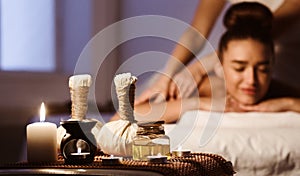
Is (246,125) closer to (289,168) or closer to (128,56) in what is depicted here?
(289,168)

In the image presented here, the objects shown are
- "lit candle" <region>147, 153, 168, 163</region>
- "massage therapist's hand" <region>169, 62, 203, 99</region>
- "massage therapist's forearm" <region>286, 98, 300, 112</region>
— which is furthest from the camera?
"massage therapist's hand" <region>169, 62, 203, 99</region>

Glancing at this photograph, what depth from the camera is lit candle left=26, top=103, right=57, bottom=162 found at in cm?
123

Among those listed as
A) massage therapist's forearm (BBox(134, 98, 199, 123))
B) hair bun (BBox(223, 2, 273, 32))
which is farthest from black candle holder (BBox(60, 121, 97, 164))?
hair bun (BBox(223, 2, 273, 32))

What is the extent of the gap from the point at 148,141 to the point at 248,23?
138cm

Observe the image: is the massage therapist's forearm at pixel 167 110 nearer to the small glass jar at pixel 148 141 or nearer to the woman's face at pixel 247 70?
the woman's face at pixel 247 70

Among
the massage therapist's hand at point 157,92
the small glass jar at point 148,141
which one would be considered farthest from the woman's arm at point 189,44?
the small glass jar at point 148,141

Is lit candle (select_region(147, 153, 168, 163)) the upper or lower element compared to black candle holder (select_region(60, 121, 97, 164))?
lower

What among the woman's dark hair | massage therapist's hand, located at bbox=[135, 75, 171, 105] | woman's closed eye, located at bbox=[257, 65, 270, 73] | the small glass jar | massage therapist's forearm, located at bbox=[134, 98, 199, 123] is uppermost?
the woman's dark hair

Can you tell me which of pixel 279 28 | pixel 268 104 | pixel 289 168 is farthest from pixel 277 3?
pixel 289 168

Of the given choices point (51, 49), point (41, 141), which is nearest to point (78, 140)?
point (41, 141)

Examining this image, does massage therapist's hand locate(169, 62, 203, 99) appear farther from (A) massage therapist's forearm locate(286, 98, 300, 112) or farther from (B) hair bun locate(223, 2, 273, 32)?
(A) massage therapist's forearm locate(286, 98, 300, 112)

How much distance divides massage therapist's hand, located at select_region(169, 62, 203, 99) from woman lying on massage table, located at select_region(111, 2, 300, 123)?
3 centimetres

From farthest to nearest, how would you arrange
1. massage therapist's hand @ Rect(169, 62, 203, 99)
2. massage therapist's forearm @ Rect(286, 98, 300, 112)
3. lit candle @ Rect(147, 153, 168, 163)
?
massage therapist's hand @ Rect(169, 62, 203, 99), massage therapist's forearm @ Rect(286, 98, 300, 112), lit candle @ Rect(147, 153, 168, 163)

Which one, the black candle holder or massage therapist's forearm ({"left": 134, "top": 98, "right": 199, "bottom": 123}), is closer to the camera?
the black candle holder
